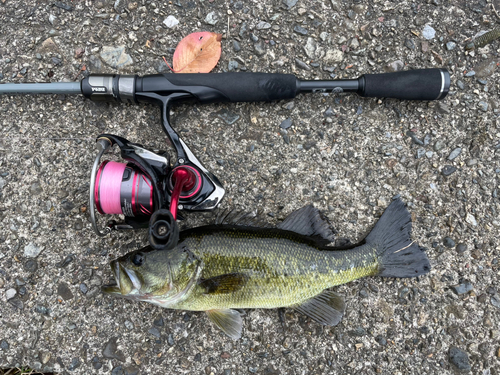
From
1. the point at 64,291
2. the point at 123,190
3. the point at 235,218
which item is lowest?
the point at 64,291

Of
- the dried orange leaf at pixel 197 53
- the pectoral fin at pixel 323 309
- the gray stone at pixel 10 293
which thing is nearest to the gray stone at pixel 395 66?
the dried orange leaf at pixel 197 53

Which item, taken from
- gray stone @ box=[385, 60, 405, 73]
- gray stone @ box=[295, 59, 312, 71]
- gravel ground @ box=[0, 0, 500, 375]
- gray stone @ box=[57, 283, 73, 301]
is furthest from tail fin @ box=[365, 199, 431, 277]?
gray stone @ box=[57, 283, 73, 301]

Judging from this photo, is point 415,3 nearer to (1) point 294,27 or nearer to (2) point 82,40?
(1) point 294,27

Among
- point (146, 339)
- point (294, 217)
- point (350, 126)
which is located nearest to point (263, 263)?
point (294, 217)

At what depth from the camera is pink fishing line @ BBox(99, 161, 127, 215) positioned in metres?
2.45

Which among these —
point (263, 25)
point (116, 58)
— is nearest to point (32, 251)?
point (116, 58)

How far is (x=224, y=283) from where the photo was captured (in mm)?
2535

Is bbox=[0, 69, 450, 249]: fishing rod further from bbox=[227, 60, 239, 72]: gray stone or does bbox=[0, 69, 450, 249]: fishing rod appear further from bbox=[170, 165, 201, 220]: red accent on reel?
bbox=[227, 60, 239, 72]: gray stone

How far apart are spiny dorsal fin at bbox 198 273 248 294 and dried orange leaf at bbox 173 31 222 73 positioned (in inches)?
69.4

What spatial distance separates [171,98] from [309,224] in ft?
5.02

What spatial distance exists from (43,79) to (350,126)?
109 inches

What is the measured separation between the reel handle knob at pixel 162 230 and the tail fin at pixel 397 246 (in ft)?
5.43

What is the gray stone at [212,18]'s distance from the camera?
9.95 ft

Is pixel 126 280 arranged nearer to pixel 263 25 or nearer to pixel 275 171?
pixel 275 171
